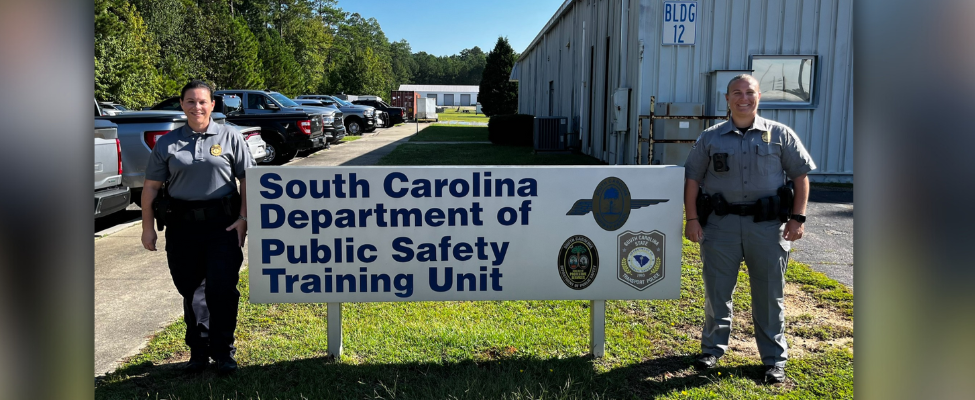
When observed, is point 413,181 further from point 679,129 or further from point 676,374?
point 679,129

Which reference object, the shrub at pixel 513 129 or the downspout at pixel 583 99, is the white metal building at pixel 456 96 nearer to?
the shrub at pixel 513 129

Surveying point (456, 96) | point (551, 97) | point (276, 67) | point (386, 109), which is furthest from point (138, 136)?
point (456, 96)

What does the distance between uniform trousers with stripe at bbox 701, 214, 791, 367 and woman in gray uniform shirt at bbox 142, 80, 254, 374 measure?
9.35 feet

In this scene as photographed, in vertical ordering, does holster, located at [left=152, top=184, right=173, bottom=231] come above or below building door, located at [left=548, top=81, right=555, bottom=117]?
below

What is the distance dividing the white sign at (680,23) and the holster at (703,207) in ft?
29.3

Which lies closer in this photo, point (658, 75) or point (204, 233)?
point (204, 233)

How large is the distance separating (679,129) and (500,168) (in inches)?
358

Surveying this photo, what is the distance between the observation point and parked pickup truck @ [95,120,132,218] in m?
7.23

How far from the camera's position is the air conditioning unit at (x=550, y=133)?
1888 centimetres

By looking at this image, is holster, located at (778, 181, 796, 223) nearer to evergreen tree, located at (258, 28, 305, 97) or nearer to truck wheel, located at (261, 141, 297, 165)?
truck wheel, located at (261, 141, 297, 165)

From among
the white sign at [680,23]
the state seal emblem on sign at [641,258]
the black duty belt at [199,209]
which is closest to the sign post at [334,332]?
the black duty belt at [199,209]

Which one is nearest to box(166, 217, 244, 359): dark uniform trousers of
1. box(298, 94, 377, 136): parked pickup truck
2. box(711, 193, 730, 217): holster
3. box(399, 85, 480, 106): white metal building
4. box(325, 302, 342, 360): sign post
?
box(325, 302, 342, 360): sign post
